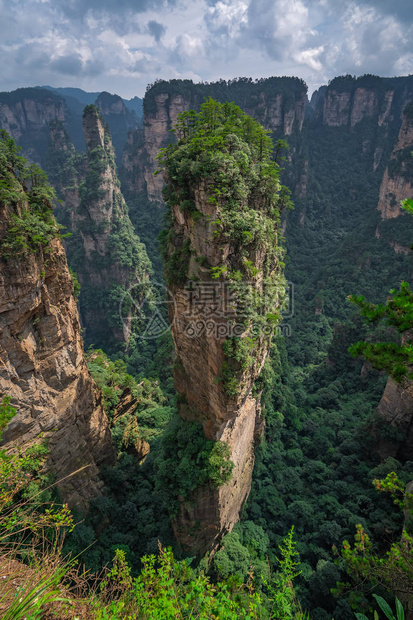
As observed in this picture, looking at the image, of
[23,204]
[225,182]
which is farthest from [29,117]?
[225,182]

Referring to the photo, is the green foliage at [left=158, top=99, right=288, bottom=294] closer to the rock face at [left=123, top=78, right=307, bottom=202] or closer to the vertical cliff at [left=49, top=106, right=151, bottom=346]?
the vertical cliff at [left=49, top=106, right=151, bottom=346]

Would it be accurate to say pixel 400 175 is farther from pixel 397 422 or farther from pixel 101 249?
pixel 101 249

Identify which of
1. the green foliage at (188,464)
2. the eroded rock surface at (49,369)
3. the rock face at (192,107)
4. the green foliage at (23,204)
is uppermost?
A: the rock face at (192,107)

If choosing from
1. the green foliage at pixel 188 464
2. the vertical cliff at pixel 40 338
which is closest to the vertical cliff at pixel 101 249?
the vertical cliff at pixel 40 338

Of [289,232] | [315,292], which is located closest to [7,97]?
[289,232]

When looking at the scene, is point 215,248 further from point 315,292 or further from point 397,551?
point 315,292

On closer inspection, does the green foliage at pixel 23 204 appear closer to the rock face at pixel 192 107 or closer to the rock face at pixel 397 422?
the rock face at pixel 397 422

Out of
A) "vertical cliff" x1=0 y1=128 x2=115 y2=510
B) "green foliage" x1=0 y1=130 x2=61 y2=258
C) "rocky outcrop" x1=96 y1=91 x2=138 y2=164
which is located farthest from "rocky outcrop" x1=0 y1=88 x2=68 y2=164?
"vertical cliff" x1=0 y1=128 x2=115 y2=510
